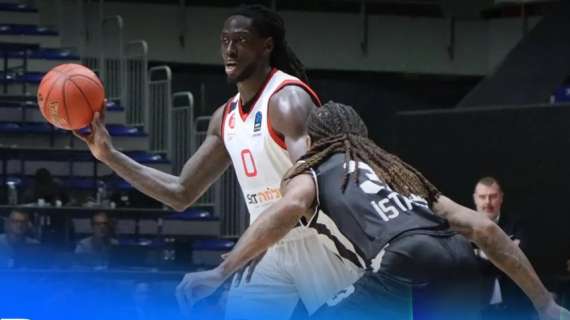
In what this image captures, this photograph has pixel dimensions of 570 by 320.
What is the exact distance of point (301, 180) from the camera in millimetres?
4441

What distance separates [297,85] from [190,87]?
10.6 meters

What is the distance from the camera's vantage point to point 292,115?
211 inches

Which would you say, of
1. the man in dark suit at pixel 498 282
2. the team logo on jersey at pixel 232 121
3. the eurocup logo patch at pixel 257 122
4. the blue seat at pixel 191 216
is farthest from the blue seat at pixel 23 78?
the eurocup logo patch at pixel 257 122

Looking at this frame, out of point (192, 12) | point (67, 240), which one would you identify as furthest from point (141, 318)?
point (192, 12)

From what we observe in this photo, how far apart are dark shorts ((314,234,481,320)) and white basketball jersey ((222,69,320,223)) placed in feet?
4.15

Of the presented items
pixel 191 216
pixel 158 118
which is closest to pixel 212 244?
pixel 191 216

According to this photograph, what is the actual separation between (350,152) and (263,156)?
40.9 inches

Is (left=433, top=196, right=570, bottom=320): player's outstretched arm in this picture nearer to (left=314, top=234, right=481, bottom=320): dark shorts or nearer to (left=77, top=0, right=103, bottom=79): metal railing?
(left=314, top=234, right=481, bottom=320): dark shorts

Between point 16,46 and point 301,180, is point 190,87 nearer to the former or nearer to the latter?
point 16,46

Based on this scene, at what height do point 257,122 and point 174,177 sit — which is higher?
point 257,122

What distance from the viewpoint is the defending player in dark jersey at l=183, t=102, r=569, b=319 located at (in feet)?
14.0

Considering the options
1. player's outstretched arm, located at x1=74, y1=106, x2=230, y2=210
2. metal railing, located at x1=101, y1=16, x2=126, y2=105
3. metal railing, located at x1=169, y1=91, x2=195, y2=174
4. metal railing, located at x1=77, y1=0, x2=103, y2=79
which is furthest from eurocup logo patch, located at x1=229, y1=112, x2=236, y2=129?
metal railing, located at x1=77, y1=0, x2=103, y2=79

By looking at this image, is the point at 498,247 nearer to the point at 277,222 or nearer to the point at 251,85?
the point at 277,222

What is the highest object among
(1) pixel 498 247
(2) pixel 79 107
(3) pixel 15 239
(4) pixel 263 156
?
(2) pixel 79 107
